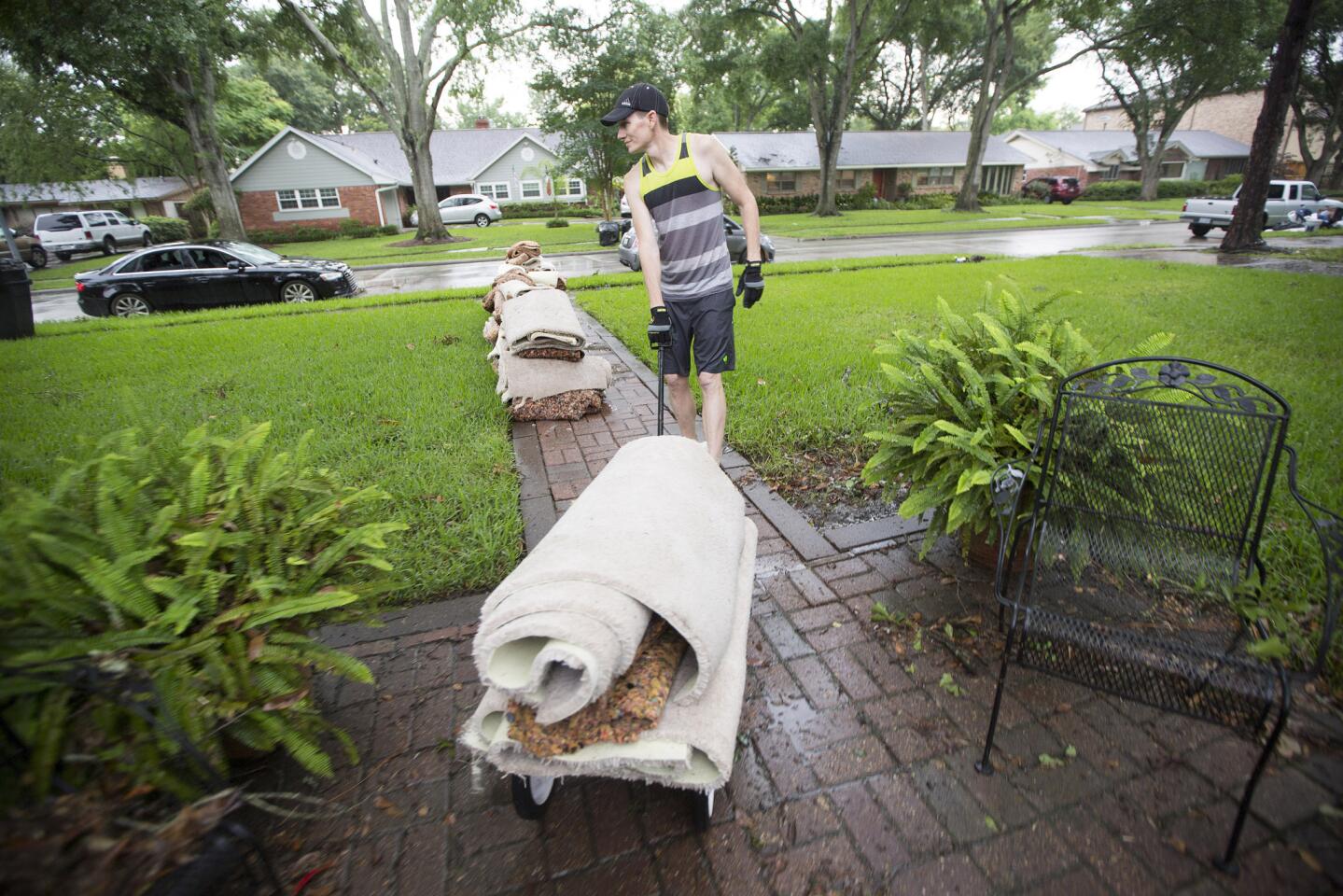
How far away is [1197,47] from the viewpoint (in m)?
27.5

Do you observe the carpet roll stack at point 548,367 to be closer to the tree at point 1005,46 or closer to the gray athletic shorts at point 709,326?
the gray athletic shorts at point 709,326

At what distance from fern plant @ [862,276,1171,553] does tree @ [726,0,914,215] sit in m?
29.7

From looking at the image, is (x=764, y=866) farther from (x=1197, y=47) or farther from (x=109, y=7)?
(x=1197, y=47)

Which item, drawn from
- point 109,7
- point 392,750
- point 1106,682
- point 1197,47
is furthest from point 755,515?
point 1197,47

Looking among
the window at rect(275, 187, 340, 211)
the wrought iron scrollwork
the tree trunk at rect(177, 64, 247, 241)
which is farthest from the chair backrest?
the window at rect(275, 187, 340, 211)

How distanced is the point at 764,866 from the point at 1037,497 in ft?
5.00

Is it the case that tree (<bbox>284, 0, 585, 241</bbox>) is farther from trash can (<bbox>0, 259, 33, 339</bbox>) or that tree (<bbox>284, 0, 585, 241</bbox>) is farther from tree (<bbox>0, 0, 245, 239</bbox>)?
trash can (<bbox>0, 259, 33, 339</bbox>)

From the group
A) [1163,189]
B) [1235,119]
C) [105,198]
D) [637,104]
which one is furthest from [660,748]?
[1235,119]

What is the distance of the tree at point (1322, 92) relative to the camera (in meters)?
34.1

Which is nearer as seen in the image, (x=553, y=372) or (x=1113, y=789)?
(x=1113, y=789)

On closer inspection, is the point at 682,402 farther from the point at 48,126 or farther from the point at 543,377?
the point at 48,126

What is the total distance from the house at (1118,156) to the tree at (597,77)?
3588 centimetres

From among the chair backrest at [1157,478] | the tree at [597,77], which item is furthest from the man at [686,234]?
the tree at [597,77]

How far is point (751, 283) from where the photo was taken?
3.95 metres
